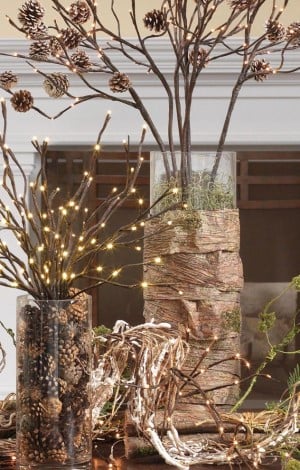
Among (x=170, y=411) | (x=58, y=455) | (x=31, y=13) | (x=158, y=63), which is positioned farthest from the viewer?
(x=158, y=63)

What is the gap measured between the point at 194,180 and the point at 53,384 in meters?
0.44

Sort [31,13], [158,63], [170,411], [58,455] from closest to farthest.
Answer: [58,455] → [170,411] → [31,13] → [158,63]

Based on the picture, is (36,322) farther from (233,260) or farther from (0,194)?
(0,194)

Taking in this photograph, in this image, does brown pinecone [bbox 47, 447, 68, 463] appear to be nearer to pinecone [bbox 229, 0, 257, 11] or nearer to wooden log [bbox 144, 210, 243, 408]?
wooden log [bbox 144, 210, 243, 408]

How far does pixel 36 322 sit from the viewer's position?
3.76 ft

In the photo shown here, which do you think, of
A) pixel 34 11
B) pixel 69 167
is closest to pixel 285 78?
pixel 69 167

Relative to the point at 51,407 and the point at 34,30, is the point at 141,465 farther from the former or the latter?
the point at 34,30

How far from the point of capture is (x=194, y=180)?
1429mm

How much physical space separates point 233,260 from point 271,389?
69.5 inches

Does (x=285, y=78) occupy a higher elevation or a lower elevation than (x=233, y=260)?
higher

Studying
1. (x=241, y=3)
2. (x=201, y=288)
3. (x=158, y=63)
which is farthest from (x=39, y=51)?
(x=158, y=63)

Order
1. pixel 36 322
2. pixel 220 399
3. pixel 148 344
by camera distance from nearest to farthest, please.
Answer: pixel 36 322 → pixel 148 344 → pixel 220 399

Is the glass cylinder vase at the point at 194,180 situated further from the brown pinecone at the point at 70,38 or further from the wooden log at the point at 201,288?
the brown pinecone at the point at 70,38

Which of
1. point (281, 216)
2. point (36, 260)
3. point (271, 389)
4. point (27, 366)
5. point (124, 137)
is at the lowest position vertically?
point (271, 389)
